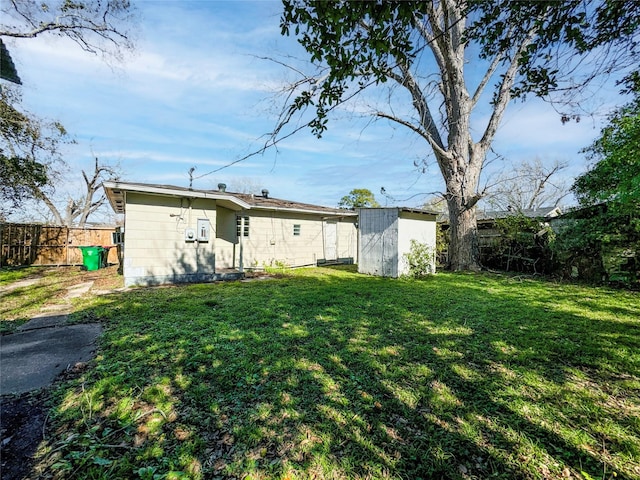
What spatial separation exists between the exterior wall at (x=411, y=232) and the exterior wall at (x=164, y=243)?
6239mm

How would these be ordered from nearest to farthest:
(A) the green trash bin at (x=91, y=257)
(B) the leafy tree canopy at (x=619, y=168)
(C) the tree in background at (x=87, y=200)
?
(B) the leafy tree canopy at (x=619, y=168) → (A) the green trash bin at (x=91, y=257) → (C) the tree in background at (x=87, y=200)

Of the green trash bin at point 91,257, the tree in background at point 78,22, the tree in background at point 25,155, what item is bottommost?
the green trash bin at point 91,257

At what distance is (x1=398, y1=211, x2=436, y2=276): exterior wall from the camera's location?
361 inches

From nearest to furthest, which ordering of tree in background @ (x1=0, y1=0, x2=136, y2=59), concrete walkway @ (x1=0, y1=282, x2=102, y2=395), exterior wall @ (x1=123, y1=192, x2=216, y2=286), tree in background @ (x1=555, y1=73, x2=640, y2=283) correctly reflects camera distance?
concrete walkway @ (x1=0, y1=282, x2=102, y2=395)
tree in background @ (x1=555, y1=73, x2=640, y2=283)
exterior wall @ (x1=123, y1=192, x2=216, y2=286)
tree in background @ (x1=0, y1=0, x2=136, y2=59)

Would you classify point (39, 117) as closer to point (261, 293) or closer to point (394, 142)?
point (261, 293)

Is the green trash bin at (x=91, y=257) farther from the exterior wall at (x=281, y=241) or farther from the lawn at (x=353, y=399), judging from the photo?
the lawn at (x=353, y=399)

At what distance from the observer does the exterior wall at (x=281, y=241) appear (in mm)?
11383

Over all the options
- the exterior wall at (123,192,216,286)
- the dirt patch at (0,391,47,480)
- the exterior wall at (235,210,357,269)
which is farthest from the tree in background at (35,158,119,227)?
the dirt patch at (0,391,47,480)

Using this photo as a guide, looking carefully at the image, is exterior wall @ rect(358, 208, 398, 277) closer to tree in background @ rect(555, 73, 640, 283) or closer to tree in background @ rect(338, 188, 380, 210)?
tree in background @ rect(555, 73, 640, 283)

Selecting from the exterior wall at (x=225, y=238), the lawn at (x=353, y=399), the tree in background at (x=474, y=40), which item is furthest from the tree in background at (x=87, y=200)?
the tree in background at (x=474, y=40)

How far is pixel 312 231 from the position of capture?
44.1 ft

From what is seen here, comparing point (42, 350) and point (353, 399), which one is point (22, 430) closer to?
point (42, 350)

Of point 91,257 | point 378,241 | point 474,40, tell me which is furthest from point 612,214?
point 91,257

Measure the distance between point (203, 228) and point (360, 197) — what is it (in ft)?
66.9
